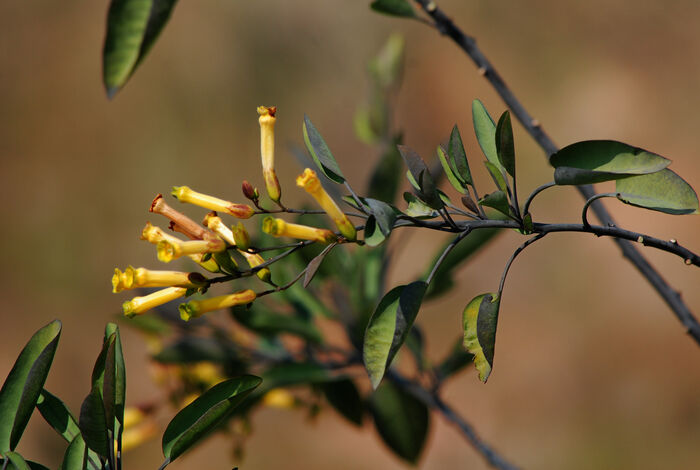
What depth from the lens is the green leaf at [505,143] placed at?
20.7 inches

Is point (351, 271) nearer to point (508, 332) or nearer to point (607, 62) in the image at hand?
point (508, 332)

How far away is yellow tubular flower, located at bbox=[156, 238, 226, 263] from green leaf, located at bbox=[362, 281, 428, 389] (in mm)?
138

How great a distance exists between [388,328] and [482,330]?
0.08 metres

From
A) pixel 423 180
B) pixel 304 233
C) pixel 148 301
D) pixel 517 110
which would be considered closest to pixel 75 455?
pixel 148 301

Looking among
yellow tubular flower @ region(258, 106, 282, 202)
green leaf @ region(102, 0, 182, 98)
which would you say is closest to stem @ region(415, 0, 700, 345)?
yellow tubular flower @ region(258, 106, 282, 202)

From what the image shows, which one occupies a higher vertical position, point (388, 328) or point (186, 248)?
point (186, 248)

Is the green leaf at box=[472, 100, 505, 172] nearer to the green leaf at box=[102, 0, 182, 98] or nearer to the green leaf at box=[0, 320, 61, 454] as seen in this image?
the green leaf at box=[102, 0, 182, 98]

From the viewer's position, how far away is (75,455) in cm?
58

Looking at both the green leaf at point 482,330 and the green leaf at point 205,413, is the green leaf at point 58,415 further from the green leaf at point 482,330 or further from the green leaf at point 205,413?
the green leaf at point 482,330

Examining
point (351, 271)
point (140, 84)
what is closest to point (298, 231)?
point (351, 271)

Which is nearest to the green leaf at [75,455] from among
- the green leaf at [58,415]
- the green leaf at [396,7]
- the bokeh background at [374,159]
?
the green leaf at [58,415]

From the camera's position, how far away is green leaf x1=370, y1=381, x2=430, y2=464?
4.14 feet

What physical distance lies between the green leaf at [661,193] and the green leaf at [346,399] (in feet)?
2.60

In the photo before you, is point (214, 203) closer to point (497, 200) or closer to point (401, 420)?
point (497, 200)
